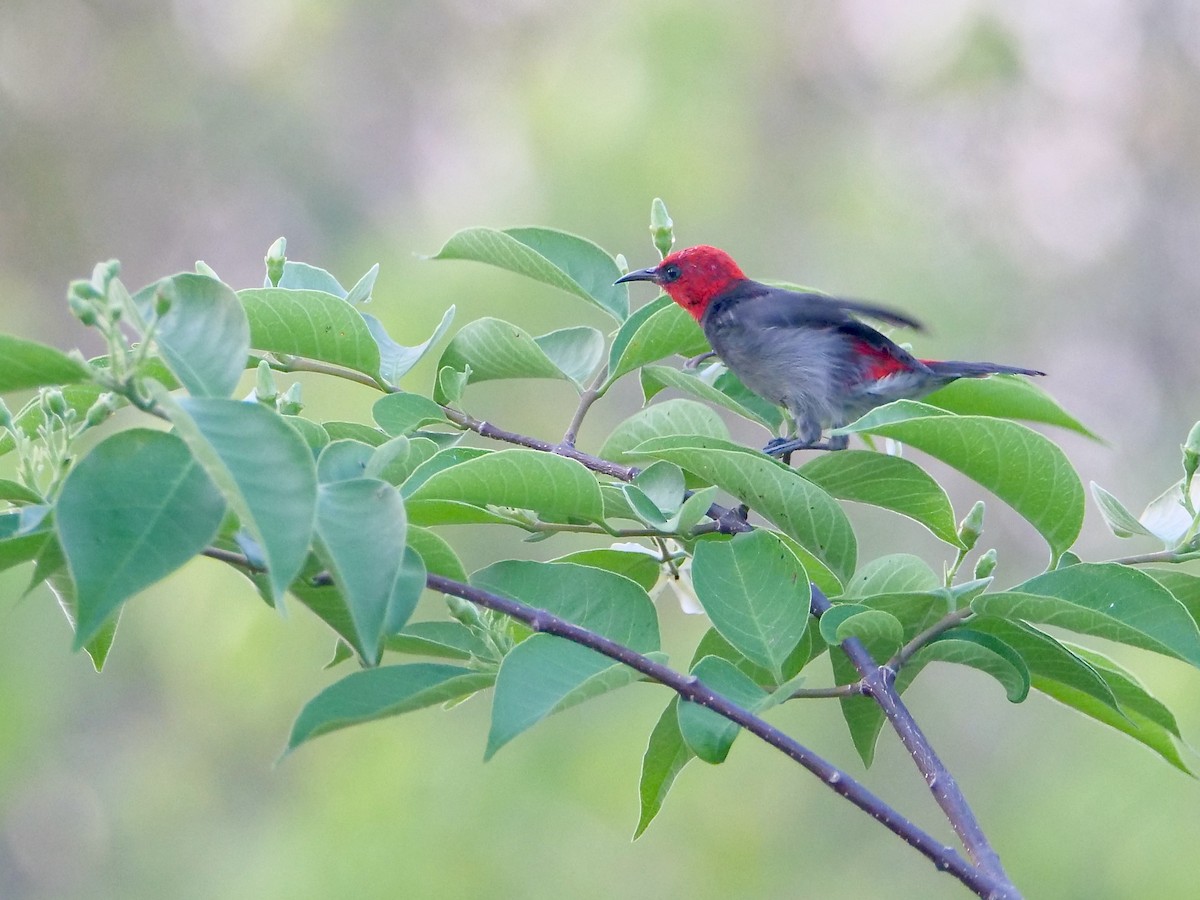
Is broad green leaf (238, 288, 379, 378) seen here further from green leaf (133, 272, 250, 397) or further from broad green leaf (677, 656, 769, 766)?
broad green leaf (677, 656, 769, 766)

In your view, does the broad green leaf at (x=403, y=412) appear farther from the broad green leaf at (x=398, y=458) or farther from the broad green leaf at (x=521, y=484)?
the broad green leaf at (x=521, y=484)

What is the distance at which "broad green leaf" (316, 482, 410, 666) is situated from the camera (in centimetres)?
104

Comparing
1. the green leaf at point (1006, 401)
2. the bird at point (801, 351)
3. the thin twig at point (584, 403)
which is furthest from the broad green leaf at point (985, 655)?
the bird at point (801, 351)

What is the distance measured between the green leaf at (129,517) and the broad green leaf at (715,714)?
54cm

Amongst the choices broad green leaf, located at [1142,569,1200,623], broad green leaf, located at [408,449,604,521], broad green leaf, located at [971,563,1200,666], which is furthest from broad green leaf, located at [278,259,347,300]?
broad green leaf, located at [1142,569,1200,623]

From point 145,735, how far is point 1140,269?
Answer: 7.06 meters

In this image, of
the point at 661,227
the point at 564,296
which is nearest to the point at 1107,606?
the point at 661,227

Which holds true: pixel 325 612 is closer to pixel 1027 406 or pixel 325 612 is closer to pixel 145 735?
pixel 1027 406

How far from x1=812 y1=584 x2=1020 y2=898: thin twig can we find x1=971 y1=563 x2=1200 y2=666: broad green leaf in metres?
0.13

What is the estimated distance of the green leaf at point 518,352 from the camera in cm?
196

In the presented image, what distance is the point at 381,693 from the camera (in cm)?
132

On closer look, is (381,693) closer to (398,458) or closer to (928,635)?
(398,458)

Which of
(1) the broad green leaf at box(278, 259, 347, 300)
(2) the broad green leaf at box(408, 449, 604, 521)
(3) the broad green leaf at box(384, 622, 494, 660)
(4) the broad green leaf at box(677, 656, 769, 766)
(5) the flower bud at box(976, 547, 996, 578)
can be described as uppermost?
(1) the broad green leaf at box(278, 259, 347, 300)

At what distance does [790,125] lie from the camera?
9102 mm
